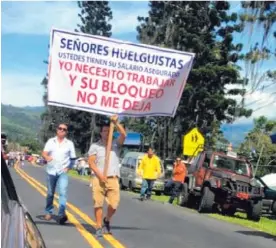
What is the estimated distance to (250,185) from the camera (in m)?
18.7

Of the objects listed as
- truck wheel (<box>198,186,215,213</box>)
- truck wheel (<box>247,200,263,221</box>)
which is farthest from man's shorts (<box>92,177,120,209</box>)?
truck wheel (<box>247,200,263,221</box>)

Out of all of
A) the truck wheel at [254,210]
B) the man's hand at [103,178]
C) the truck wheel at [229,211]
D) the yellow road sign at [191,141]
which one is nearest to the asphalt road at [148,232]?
the man's hand at [103,178]

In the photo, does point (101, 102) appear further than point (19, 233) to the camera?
Yes

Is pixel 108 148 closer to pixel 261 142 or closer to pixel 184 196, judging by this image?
pixel 184 196

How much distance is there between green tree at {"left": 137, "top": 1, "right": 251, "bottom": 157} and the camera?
39281 mm

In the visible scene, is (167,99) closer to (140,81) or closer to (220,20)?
(140,81)

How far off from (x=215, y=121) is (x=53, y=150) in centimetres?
3046

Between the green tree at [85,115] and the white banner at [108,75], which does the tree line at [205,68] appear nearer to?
the green tree at [85,115]

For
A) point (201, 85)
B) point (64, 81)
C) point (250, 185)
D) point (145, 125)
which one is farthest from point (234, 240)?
point (145, 125)

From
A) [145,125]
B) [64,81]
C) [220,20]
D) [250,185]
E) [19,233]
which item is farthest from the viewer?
[145,125]

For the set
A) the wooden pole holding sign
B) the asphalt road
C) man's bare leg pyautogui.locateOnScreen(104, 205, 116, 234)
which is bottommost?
the asphalt road

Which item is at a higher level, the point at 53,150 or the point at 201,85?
the point at 201,85

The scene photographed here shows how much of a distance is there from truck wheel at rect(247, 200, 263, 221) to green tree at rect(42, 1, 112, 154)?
30.0 m

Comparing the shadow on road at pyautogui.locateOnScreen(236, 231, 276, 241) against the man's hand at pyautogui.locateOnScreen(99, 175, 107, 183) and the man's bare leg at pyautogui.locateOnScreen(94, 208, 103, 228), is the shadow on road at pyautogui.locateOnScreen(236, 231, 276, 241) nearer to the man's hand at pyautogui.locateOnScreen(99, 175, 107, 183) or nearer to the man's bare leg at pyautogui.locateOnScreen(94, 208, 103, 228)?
Answer: the man's bare leg at pyautogui.locateOnScreen(94, 208, 103, 228)
